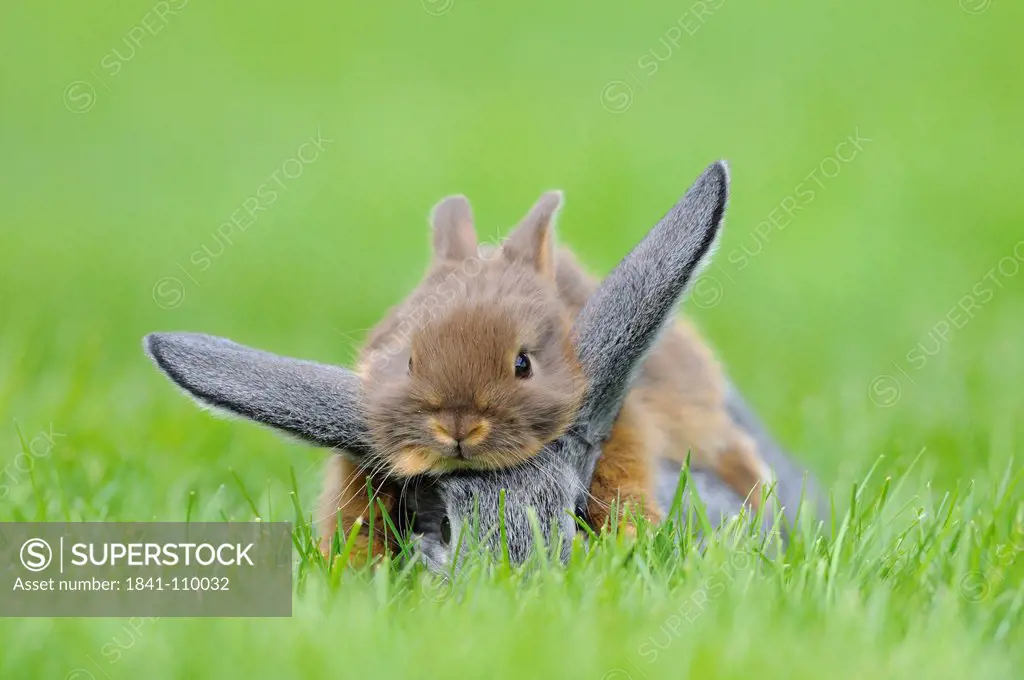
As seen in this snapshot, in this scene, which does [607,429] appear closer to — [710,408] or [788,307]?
[710,408]

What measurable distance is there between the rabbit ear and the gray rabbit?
0.64m

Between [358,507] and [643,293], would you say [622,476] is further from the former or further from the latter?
[358,507]

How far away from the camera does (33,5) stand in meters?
13.7

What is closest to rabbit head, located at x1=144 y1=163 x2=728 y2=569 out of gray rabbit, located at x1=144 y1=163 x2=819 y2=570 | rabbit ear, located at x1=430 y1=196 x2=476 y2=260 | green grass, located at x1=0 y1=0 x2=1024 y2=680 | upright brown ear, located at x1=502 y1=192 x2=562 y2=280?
gray rabbit, located at x1=144 y1=163 x2=819 y2=570

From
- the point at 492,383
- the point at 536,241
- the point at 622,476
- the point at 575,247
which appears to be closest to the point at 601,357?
the point at 492,383

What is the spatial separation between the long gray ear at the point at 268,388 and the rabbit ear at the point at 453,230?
0.69 meters

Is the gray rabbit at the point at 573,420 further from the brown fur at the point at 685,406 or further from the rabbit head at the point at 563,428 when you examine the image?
the brown fur at the point at 685,406

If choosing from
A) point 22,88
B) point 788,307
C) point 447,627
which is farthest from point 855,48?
point 447,627

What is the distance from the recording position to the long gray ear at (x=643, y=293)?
12.1 feet

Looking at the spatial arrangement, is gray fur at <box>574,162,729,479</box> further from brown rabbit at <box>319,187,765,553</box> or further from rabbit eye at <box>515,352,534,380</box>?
rabbit eye at <box>515,352,534,380</box>

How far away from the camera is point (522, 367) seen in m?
3.66

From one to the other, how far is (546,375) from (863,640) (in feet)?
3.62

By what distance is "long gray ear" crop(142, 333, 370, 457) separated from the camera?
3631 mm

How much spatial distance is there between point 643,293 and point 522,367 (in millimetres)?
406
